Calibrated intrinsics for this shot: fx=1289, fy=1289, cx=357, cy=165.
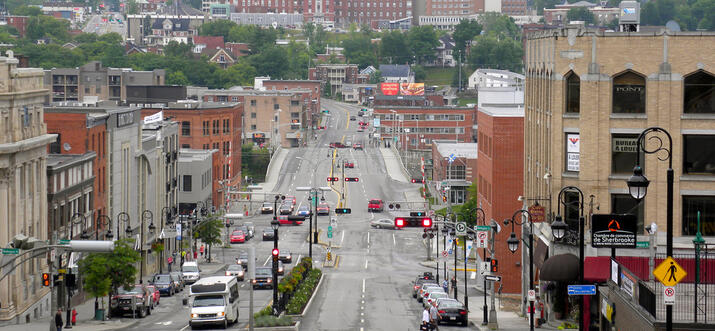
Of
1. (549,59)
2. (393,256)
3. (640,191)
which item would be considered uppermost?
(549,59)

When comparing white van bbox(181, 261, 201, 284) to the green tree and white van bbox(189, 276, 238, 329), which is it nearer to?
the green tree

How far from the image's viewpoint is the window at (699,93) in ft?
194

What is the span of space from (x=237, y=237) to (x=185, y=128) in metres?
31.8

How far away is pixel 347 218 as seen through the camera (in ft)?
480

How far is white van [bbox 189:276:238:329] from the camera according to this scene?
61.7 meters

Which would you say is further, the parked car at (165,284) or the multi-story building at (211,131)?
the multi-story building at (211,131)

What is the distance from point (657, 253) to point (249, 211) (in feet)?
320

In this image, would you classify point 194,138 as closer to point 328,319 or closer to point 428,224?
point 428,224

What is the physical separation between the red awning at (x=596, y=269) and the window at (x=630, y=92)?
7.37m

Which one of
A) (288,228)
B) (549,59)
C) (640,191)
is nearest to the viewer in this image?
(640,191)

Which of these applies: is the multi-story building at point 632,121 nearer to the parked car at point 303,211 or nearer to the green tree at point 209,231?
the green tree at point 209,231

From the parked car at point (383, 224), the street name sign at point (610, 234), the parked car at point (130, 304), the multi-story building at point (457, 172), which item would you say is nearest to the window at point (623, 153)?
the street name sign at point (610, 234)

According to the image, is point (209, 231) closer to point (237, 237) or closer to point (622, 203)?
point (237, 237)

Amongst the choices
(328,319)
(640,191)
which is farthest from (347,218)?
(640,191)
